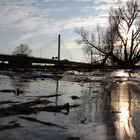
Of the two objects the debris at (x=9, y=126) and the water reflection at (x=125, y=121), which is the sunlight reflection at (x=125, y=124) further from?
the debris at (x=9, y=126)

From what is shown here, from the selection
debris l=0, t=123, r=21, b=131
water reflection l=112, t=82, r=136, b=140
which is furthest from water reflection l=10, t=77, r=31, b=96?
debris l=0, t=123, r=21, b=131

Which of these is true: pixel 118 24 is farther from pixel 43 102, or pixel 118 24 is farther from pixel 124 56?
pixel 43 102

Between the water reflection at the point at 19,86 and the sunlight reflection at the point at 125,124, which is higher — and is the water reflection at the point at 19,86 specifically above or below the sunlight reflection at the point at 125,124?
above

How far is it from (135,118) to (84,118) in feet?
3.16

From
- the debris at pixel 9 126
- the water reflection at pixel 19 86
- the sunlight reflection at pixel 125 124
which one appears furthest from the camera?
the water reflection at pixel 19 86

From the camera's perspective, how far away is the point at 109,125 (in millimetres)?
6598

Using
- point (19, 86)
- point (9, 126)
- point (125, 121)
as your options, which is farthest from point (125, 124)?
point (19, 86)

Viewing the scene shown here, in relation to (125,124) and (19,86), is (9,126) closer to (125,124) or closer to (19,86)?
(125,124)

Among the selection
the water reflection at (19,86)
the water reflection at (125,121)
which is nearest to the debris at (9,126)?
the water reflection at (125,121)

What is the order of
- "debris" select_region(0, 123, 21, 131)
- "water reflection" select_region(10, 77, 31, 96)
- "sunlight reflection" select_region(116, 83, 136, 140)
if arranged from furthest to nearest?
"water reflection" select_region(10, 77, 31, 96)
"debris" select_region(0, 123, 21, 131)
"sunlight reflection" select_region(116, 83, 136, 140)

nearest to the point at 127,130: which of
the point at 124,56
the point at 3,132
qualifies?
the point at 3,132

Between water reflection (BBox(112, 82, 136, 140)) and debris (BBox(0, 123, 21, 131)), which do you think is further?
debris (BBox(0, 123, 21, 131))

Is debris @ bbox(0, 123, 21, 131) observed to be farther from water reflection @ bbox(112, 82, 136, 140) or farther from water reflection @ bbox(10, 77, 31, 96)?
water reflection @ bbox(10, 77, 31, 96)

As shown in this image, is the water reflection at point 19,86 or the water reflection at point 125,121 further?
the water reflection at point 19,86
